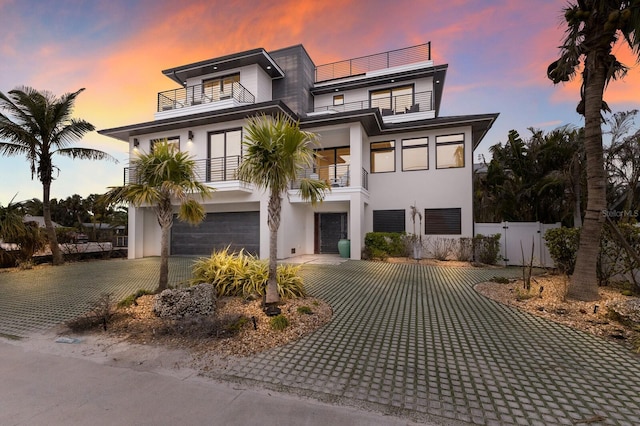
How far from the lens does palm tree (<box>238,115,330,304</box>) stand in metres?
5.09

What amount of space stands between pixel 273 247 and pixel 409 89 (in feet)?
49.5

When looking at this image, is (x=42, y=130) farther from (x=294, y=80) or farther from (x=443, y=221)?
(x=443, y=221)

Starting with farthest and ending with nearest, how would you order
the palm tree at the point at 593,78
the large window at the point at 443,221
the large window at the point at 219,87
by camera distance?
the large window at the point at 219,87, the large window at the point at 443,221, the palm tree at the point at 593,78

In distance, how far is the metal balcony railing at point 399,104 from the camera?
1573cm

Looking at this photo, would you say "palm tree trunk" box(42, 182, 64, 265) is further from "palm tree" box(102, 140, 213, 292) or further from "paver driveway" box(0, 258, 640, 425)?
"palm tree" box(102, 140, 213, 292)

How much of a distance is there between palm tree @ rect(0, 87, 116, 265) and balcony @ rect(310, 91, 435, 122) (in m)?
11.8

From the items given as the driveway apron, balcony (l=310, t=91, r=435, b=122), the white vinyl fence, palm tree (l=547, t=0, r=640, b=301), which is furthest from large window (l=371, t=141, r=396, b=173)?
the driveway apron

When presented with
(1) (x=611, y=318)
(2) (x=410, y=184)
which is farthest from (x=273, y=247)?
(2) (x=410, y=184)

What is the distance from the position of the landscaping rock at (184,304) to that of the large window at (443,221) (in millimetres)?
11259

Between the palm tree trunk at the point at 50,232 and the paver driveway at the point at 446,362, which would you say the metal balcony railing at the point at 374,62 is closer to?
the paver driveway at the point at 446,362

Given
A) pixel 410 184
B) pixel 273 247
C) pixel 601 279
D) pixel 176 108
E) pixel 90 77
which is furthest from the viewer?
pixel 176 108

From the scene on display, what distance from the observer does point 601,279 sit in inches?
261

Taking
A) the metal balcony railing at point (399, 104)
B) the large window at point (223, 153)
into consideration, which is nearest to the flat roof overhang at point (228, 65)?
the metal balcony railing at point (399, 104)

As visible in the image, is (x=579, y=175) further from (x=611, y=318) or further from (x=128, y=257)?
(x=128, y=257)
